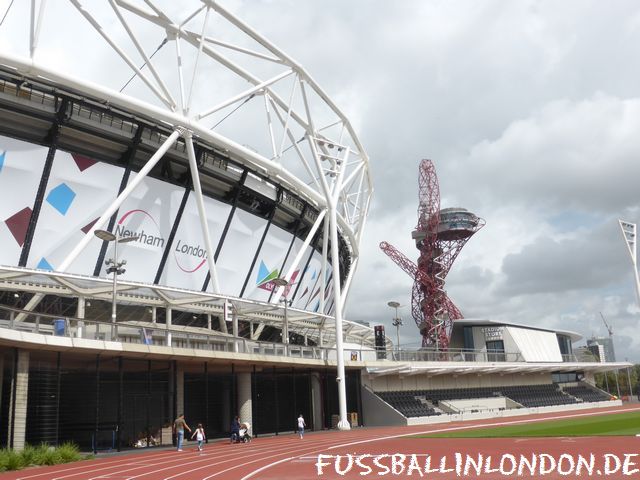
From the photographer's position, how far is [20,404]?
25562 millimetres

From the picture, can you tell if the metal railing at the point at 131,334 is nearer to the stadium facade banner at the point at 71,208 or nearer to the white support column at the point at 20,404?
the white support column at the point at 20,404

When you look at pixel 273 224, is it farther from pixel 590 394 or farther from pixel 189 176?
pixel 590 394

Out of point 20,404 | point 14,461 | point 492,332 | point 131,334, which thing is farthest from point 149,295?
point 492,332

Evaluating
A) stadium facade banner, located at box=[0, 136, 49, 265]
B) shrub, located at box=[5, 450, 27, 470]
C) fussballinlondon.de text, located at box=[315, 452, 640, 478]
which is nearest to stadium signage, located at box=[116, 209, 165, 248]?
stadium facade banner, located at box=[0, 136, 49, 265]

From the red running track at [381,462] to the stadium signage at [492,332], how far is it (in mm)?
45172

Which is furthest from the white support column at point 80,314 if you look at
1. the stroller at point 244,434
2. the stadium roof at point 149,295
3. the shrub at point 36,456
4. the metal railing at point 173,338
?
the stroller at point 244,434

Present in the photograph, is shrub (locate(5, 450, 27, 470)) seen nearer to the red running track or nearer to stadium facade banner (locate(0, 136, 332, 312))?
the red running track

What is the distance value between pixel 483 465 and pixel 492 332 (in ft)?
186

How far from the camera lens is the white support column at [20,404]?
25312 mm

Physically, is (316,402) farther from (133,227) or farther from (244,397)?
(133,227)

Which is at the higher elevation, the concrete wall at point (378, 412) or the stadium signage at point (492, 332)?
the stadium signage at point (492, 332)

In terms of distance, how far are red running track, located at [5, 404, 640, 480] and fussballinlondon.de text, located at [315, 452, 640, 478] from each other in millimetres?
26

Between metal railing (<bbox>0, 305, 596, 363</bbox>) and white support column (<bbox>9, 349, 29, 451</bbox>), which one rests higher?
metal railing (<bbox>0, 305, 596, 363</bbox>)

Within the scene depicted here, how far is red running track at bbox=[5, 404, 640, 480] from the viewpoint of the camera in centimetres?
1838
